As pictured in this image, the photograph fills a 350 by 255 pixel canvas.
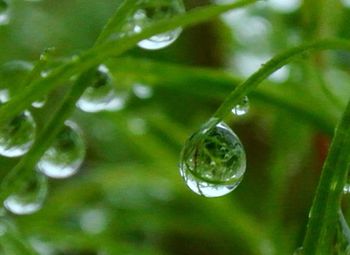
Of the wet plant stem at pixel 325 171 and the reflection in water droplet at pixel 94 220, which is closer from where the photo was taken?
the wet plant stem at pixel 325 171

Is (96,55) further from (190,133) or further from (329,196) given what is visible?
(190,133)

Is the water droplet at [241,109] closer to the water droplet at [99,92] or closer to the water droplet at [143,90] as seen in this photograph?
the water droplet at [99,92]

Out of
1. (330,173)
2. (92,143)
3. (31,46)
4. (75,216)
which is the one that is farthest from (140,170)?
(330,173)

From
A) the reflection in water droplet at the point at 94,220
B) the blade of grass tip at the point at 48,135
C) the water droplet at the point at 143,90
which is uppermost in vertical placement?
the blade of grass tip at the point at 48,135

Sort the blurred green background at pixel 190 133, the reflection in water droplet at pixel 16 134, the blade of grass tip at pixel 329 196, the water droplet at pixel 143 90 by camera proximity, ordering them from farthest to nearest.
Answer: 1. the water droplet at pixel 143 90
2. the blurred green background at pixel 190 133
3. the reflection in water droplet at pixel 16 134
4. the blade of grass tip at pixel 329 196

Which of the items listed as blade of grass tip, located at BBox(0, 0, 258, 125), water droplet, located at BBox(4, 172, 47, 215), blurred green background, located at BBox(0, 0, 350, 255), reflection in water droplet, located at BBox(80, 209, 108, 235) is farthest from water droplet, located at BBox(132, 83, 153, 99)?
blade of grass tip, located at BBox(0, 0, 258, 125)

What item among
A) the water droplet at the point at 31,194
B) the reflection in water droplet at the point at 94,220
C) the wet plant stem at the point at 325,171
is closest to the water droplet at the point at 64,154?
the water droplet at the point at 31,194

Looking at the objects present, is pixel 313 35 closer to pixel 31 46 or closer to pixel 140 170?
pixel 140 170
